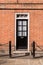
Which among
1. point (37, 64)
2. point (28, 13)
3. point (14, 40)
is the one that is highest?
point (28, 13)

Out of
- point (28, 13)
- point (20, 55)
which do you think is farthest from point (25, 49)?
point (28, 13)

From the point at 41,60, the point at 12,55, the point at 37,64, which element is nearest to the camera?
the point at 37,64

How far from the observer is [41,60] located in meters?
17.0

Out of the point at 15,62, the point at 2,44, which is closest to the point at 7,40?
the point at 2,44

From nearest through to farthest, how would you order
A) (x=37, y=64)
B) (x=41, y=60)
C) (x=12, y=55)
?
(x=37, y=64) → (x=41, y=60) → (x=12, y=55)

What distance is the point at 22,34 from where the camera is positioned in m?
19.6

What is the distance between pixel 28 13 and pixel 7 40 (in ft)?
7.33

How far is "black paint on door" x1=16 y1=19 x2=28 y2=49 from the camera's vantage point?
19547 millimetres

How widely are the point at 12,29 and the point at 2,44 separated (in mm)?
1175

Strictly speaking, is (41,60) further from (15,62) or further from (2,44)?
(2,44)

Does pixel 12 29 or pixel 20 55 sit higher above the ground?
pixel 12 29

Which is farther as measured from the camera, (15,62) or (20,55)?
(20,55)

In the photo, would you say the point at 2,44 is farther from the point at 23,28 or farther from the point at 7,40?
the point at 23,28

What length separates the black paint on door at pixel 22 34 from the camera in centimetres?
1955
